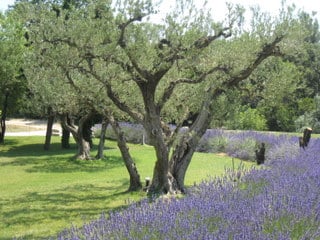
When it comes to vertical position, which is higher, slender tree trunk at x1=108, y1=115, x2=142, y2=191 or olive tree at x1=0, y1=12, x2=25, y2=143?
olive tree at x1=0, y1=12, x2=25, y2=143

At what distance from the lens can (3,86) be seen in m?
27.1

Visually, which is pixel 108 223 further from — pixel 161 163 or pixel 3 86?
pixel 3 86

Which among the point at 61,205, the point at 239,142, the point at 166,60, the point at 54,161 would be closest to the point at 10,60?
the point at 54,161

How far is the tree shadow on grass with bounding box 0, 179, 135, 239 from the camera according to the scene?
367 inches

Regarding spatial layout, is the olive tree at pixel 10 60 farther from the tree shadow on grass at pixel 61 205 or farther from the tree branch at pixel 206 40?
the tree branch at pixel 206 40

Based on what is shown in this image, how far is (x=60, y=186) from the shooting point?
14438 mm

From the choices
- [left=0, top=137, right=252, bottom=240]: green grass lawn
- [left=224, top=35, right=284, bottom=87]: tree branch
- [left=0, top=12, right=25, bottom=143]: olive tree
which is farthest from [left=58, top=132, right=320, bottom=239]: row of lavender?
[left=0, top=12, right=25, bottom=143]: olive tree

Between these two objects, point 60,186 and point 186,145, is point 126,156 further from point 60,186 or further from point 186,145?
point 60,186

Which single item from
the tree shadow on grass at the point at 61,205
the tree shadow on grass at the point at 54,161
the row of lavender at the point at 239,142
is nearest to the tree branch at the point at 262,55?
the tree shadow on grass at the point at 61,205

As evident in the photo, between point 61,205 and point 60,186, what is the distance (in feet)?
11.4

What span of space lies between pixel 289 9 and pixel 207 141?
1588 cm

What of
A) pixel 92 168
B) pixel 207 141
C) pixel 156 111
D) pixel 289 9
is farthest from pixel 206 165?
pixel 289 9

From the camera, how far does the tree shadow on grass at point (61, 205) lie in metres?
9.33

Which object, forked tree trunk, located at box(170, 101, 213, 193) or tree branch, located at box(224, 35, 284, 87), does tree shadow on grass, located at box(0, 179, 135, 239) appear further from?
tree branch, located at box(224, 35, 284, 87)
